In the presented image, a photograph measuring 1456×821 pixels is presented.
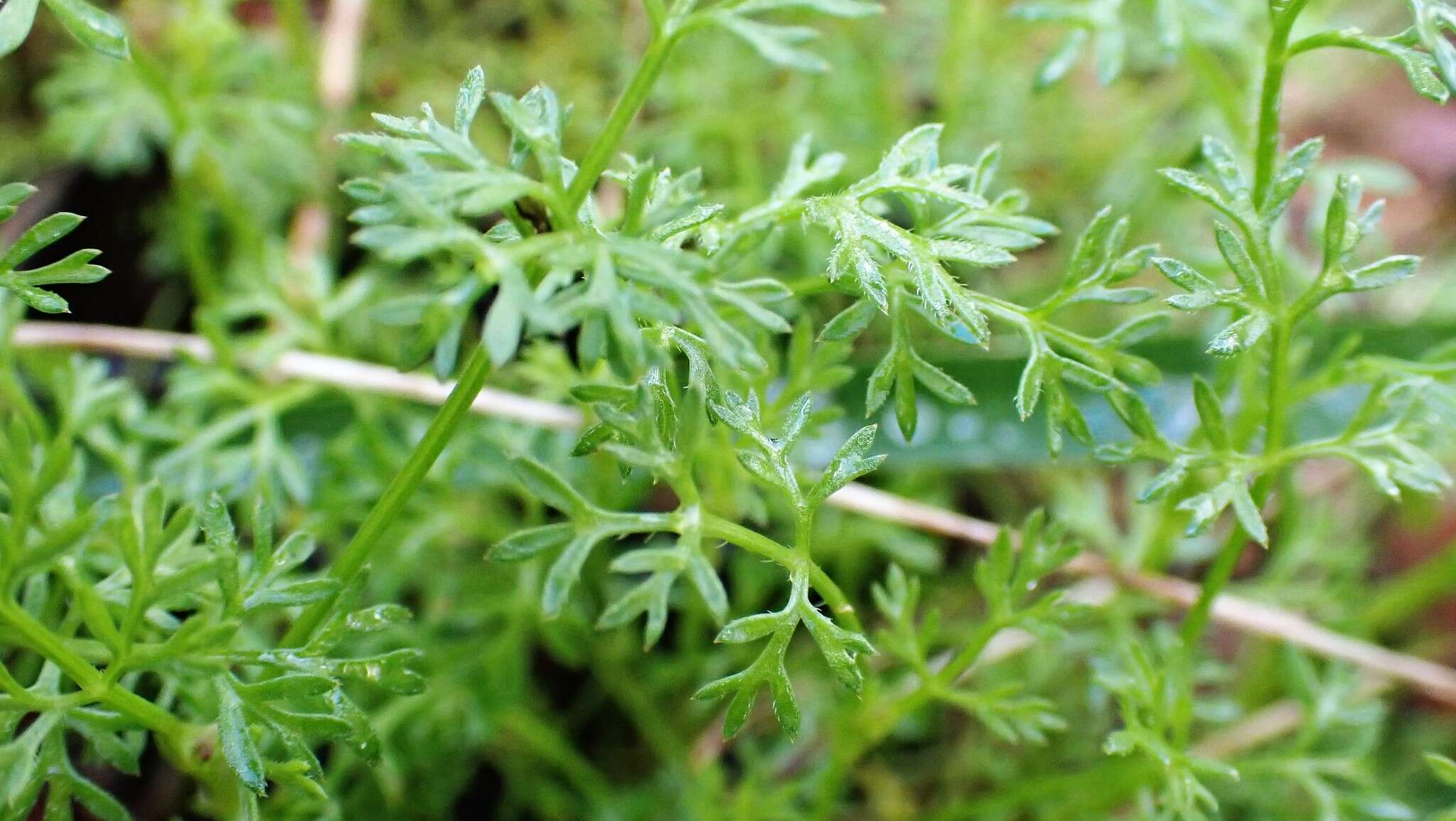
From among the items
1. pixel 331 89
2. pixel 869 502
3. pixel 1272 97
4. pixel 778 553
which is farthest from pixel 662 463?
pixel 331 89

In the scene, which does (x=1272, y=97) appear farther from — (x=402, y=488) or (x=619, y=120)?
(x=402, y=488)

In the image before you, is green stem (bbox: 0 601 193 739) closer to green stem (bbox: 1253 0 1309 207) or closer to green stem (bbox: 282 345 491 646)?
green stem (bbox: 282 345 491 646)

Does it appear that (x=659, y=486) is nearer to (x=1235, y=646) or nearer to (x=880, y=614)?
(x=880, y=614)

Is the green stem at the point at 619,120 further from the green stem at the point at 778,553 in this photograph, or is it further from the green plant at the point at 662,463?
the green stem at the point at 778,553

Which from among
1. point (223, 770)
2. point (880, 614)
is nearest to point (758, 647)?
point (880, 614)

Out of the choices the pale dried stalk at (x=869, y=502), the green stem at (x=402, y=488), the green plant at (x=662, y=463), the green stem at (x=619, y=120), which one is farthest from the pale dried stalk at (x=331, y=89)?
the green stem at (x=619, y=120)
